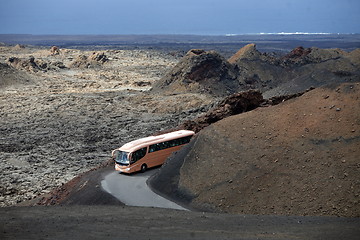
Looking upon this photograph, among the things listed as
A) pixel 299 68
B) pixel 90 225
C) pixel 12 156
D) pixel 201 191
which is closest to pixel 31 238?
pixel 90 225

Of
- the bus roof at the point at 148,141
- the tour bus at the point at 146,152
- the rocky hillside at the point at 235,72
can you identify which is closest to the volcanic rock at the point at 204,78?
the rocky hillside at the point at 235,72

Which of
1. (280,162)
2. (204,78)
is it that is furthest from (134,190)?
(204,78)

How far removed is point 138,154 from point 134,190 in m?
3.34

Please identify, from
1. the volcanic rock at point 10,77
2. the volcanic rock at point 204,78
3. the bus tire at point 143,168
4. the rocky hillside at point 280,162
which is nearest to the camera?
the rocky hillside at point 280,162

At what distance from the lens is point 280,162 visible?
19531mm

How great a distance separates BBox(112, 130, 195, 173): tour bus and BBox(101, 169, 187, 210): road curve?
394 millimetres

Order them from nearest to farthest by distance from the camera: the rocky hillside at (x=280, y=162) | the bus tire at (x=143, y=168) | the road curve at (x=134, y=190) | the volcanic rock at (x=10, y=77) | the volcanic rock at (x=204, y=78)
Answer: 1. the rocky hillside at (x=280, y=162)
2. the road curve at (x=134, y=190)
3. the bus tire at (x=143, y=168)
4. the volcanic rock at (x=204, y=78)
5. the volcanic rock at (x=10, y=77)

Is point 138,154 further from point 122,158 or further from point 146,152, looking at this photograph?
point 122,158

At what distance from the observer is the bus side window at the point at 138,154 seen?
81.1 ft

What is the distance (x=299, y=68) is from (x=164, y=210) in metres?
47.9

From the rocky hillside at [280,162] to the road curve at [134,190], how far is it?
2.19 ft

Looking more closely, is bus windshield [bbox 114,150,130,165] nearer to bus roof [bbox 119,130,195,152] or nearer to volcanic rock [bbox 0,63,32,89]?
bus roof [bbox 119,130,195,152]

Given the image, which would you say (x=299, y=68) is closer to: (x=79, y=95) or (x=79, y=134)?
(x=79, y=95)

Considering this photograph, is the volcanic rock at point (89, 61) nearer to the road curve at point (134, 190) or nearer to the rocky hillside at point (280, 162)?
the road curve at point (134, 190)
